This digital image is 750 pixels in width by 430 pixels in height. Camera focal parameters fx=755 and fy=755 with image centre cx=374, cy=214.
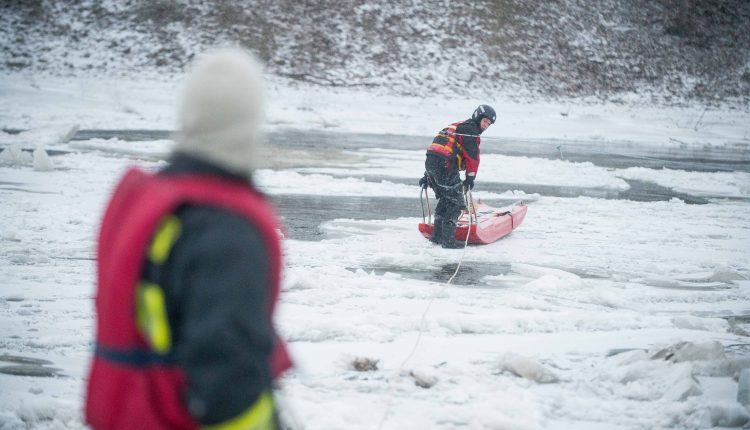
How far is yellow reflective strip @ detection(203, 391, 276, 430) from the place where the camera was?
1590mm

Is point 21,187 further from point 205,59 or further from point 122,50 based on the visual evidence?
point 122,50

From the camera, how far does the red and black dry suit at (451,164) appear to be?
8.76 metres

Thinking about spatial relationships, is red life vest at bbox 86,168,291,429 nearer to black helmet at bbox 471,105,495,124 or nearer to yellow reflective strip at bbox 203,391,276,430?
yellow reflective strip at bbox 203,391,276,430

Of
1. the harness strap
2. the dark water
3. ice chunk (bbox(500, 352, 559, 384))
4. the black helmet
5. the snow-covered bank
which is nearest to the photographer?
the harness strap

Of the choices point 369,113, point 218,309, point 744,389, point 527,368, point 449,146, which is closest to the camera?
point 218,309

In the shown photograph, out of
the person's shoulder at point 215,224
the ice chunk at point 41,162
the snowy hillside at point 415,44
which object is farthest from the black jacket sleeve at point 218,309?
the snowy hillside at point 415,44

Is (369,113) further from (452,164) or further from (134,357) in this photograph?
(134,357)

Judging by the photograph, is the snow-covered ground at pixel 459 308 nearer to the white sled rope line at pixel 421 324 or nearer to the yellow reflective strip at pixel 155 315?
the white sled rope line at pixel 421 324

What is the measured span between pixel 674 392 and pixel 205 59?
3732 mm

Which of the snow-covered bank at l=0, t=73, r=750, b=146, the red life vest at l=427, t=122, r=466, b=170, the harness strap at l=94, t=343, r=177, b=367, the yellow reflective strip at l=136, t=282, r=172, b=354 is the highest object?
the yellow reflective strip at l=136, t=282, r=172, b=354

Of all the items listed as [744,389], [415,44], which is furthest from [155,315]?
[415,44]

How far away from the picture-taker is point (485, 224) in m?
9.43

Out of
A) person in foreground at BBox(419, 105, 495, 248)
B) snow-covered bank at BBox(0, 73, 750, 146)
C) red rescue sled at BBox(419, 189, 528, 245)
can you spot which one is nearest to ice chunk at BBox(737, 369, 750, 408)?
red rescue sled at BBox(419, 189, 528, 245)

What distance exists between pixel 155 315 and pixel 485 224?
803 cm
